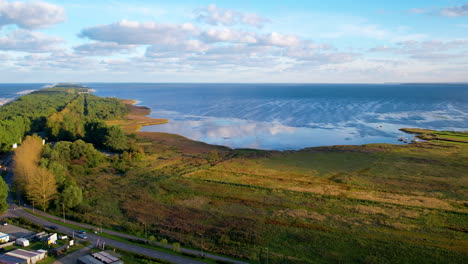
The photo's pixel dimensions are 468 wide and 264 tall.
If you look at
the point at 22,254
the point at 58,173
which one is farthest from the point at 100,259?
the point at 58,173

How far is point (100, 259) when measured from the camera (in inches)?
1081

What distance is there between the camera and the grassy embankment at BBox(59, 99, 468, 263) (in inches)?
1243

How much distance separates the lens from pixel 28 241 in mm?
30656

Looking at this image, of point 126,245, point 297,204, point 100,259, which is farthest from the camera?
point 297,204

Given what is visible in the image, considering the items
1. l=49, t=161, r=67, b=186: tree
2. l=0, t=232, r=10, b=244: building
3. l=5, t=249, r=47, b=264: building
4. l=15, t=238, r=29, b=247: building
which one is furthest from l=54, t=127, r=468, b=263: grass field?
l=5, t=249, r=47, b=264: building

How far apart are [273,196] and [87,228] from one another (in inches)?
903

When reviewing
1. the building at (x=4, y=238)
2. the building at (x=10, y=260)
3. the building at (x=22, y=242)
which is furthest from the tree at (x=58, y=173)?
the building at (x=10, y=260)

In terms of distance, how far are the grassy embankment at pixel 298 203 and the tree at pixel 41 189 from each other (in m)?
4.48

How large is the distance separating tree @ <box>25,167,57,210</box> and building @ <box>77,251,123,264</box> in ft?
50.9

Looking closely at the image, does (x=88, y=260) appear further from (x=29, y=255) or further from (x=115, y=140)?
(x=115, y=140)

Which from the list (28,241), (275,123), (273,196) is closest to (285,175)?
(273,196)

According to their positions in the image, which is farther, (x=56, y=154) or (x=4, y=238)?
(x=56, y=154)

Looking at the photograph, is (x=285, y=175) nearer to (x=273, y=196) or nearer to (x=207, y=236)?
(x=273, y=196)

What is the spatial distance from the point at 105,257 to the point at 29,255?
6305 mm
